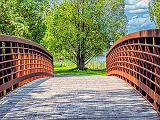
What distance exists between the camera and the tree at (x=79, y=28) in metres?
39.9

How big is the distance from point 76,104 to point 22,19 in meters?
21.6

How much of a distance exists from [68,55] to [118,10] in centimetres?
699

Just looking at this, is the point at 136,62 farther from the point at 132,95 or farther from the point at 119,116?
the point at 119,116

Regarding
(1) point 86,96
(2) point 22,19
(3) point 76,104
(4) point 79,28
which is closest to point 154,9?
(4) point 79,28

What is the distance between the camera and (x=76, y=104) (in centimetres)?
827

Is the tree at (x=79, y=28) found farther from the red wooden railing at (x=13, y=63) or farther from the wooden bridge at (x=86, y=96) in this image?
the wooden bridge at (x=86, y=96)

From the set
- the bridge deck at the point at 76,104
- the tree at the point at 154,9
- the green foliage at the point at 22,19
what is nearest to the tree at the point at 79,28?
the green foliage at the point at 22,19

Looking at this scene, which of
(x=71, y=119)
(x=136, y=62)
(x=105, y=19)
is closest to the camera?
(x=71, y=119)

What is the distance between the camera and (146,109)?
7512mm

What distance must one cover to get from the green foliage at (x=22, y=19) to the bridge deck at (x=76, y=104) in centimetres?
1210

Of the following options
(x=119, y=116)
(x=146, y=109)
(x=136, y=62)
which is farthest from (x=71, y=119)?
(x=136, y=62)

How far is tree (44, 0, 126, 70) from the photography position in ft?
131

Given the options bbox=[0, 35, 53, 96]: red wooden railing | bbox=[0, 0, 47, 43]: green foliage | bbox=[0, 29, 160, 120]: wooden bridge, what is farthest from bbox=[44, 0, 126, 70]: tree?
bbox=[0, 29, 160, 120]: wooden bridge

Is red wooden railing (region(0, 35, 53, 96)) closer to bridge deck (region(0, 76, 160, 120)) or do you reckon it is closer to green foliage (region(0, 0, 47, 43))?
bridge deck (region(0, 76, 160, 120))
